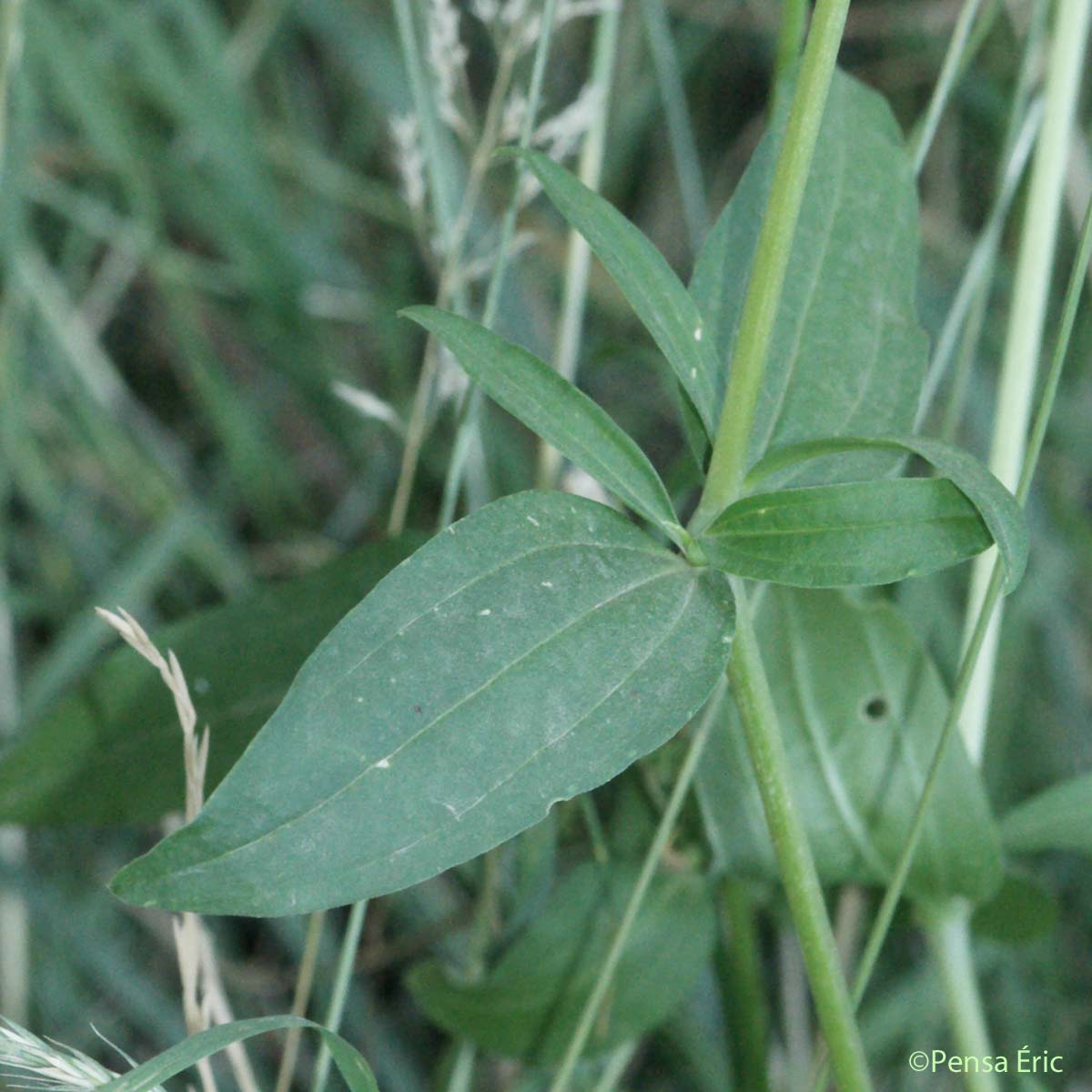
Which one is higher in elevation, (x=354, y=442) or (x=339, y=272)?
A: (x=339, y=272)

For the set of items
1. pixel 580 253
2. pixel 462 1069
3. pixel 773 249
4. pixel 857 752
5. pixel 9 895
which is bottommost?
pixel 462 1069

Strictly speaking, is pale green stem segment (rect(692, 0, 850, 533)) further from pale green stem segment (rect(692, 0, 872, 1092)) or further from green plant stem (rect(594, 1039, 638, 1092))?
green plant stem (rect(594, 1039, 638, 1092))

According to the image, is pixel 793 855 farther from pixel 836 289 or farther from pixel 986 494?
pixel 836 289

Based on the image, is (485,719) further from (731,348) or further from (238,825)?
(731,348)

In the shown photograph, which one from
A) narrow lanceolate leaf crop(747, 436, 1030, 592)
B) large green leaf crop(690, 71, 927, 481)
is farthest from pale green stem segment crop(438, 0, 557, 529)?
narrow lanceolate leaf crop(747, 436, 1030, 592)

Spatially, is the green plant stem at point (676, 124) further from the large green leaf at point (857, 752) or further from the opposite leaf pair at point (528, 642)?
the opposite leaf pair at point (528, 642)

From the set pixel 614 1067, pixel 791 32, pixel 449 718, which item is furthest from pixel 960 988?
pixel 791 32

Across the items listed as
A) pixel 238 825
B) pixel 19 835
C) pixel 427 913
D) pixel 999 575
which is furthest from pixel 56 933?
pixel 999 575
